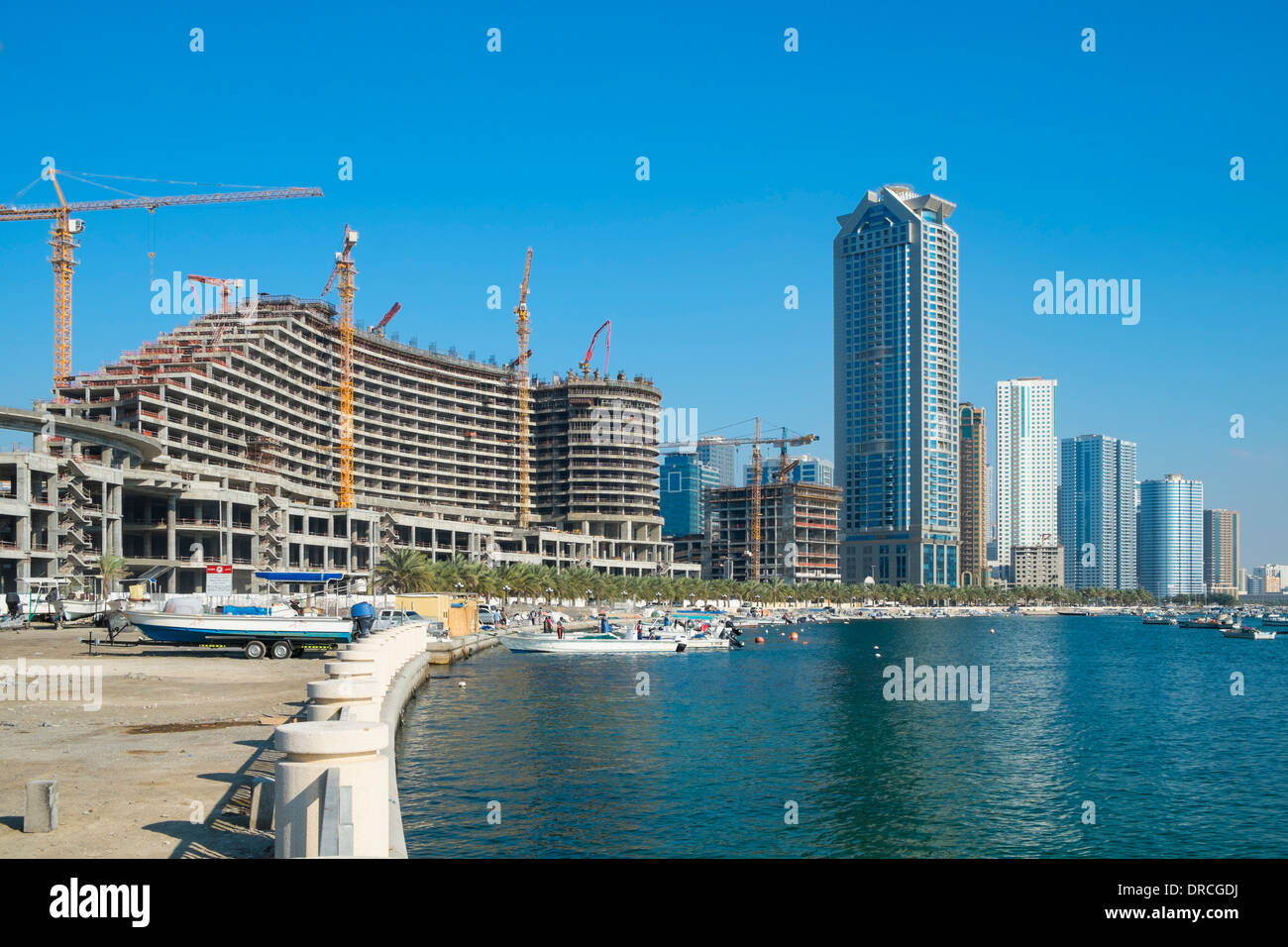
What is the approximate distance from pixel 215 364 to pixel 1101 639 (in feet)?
429

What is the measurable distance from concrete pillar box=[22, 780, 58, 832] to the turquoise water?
901cm

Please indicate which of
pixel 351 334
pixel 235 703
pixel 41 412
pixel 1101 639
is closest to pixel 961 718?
pixel 235 703

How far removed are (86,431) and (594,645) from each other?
195 feet

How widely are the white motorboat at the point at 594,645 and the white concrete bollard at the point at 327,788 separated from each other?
7442 centimetres

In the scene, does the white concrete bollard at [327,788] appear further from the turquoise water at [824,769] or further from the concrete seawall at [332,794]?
the turquoise water at [824,769]

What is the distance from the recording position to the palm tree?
117062mm

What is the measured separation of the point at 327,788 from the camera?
10.6m

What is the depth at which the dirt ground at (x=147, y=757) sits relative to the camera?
556 inches

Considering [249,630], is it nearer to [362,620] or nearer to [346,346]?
[362,620]

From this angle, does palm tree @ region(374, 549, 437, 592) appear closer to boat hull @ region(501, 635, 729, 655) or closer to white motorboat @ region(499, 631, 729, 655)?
white motorboat @ region(499, 631, 729, 655)

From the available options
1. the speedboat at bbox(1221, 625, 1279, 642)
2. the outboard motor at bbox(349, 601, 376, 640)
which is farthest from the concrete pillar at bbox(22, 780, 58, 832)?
the speedboat at bbox(1221, 625, 1279, 642)

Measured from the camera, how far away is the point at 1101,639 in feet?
484

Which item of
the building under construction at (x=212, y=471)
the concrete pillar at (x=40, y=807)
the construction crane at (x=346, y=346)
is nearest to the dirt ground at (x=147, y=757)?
the concrete pillar at (x=40, y=807)
